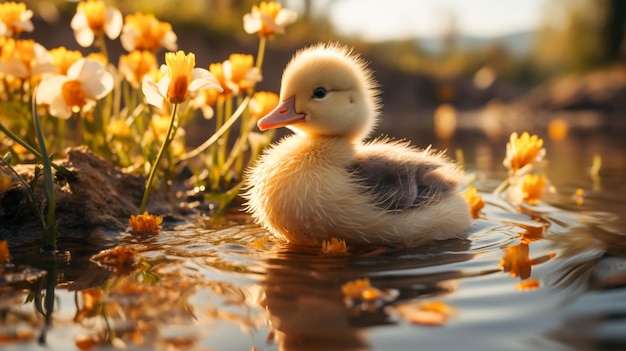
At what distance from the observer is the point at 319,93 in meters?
3.58

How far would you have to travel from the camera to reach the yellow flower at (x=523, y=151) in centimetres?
412

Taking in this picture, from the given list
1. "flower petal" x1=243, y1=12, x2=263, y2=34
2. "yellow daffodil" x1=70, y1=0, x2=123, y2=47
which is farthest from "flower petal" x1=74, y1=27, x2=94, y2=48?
"flower petal" x1=243, y1=12, x2=263, y2=34

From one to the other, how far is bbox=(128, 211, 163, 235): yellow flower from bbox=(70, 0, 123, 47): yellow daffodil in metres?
1.32

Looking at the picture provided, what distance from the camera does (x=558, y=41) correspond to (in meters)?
24.8

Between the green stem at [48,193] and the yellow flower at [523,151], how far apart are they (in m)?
2.53

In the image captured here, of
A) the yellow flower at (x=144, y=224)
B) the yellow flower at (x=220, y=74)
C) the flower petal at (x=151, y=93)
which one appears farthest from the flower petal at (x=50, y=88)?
the yellow flower at (x=220, y=74)

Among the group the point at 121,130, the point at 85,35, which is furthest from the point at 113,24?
the point at 121,130

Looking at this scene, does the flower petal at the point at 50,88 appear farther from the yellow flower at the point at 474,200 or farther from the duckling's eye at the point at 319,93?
the yellow flower at the point at 474,200

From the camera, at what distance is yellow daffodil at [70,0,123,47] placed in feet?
14.3

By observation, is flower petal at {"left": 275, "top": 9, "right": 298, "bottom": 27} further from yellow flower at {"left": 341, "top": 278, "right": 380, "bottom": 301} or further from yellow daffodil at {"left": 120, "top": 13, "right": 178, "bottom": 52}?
yellow flower at {"left": 341, "top": 278, "right": 380, "bottom": 301}

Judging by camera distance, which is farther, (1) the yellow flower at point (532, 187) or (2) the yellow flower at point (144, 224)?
(1) the yellow flower at point (532, 187)

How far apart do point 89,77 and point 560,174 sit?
463cm

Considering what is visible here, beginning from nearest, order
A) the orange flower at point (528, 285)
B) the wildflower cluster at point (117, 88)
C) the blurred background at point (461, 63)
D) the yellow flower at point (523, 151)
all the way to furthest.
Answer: the orange flower at point (528, 285), the wildflower cluster at point (117, 88), the yellow flower at point (523, 151), the blurred background at point (461, 63)

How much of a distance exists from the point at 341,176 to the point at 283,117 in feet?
1.45
